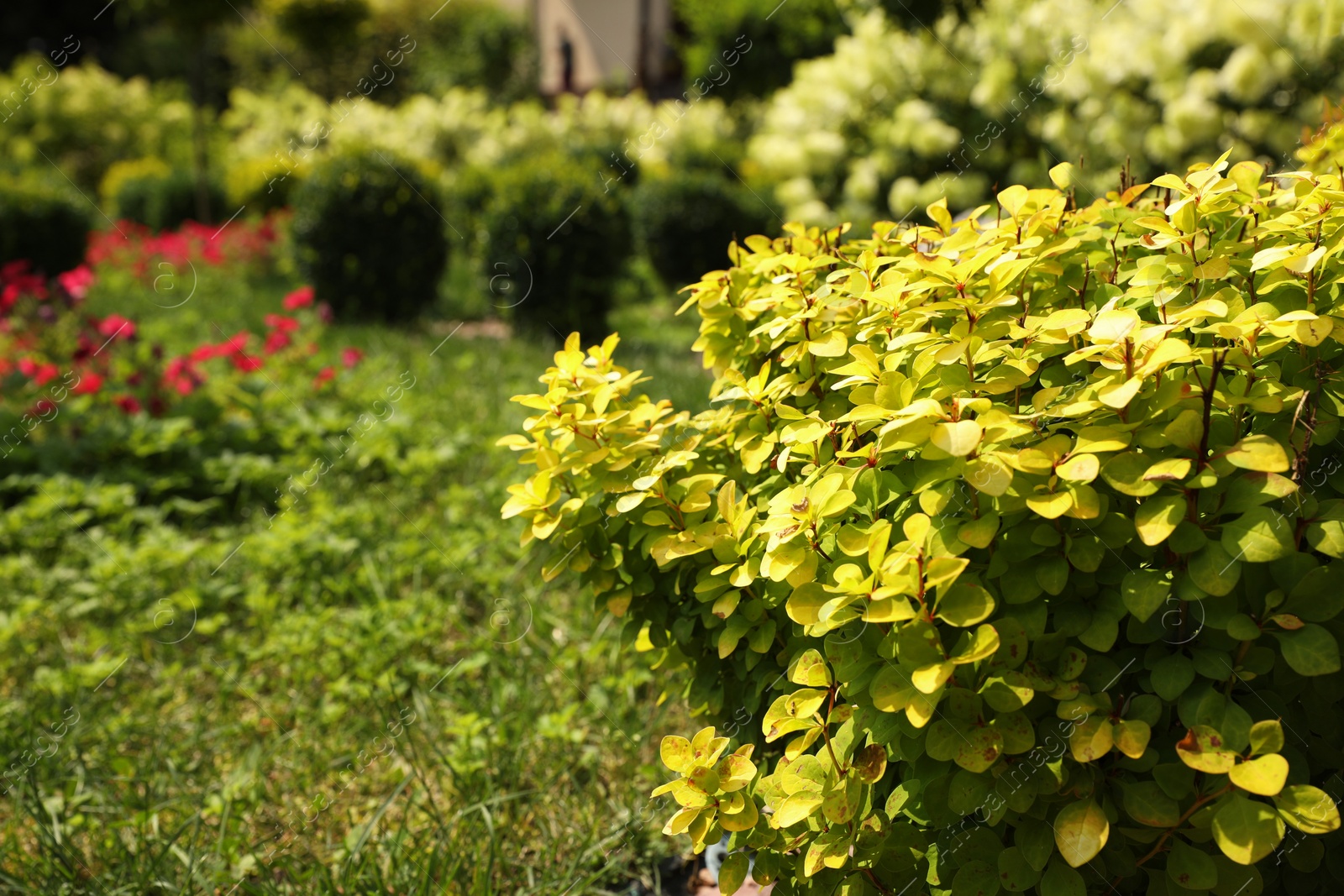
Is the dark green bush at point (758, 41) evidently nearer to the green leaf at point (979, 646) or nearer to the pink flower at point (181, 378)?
the pink flower at point (181, 378)

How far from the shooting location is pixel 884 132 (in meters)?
6.75

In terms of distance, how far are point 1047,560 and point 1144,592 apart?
11 cm

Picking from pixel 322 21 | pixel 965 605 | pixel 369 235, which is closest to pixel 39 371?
pixel 369 235

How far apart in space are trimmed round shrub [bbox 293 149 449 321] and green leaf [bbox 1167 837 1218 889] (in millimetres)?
7205

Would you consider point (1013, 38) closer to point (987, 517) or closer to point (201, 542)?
point (201, 542)

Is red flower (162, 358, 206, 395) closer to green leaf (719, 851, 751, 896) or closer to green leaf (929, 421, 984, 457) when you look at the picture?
green leaf (719, 851, 751, 896)

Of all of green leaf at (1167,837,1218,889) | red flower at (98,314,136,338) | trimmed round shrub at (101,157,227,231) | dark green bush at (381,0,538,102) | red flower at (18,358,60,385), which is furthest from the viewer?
dark green bush at (381,0,538,102)

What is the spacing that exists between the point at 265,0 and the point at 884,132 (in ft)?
34.4

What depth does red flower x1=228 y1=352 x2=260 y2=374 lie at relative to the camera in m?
5.09

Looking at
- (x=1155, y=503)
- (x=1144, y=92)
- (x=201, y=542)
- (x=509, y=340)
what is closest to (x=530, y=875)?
(x=1155, y=503)

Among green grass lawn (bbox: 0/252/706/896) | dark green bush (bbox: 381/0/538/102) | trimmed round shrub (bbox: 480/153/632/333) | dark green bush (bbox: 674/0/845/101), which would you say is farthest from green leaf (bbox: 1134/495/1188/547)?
dark green bush (bbox: 381/0/538/102)

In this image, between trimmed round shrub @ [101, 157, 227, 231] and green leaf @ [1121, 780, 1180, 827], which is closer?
green leaf @ [1121, 780, 1180, 827]

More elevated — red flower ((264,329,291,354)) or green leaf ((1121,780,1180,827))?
red flower ((264,329,291,354))

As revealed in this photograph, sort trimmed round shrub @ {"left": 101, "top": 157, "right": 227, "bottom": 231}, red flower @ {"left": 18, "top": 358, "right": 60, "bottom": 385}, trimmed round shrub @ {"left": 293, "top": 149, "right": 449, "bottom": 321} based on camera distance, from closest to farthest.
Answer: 1. red flower @ {"left": 18, "top": 358, "right": 60, "bottom": 385}
2. trimmed round shrub @ {"left": 293, "top": 149, "right": 449, "bottom": 321}
3. trimmed round shrub @ {"left": 101, "top": 157, "right": 227, "bottom": 231}
